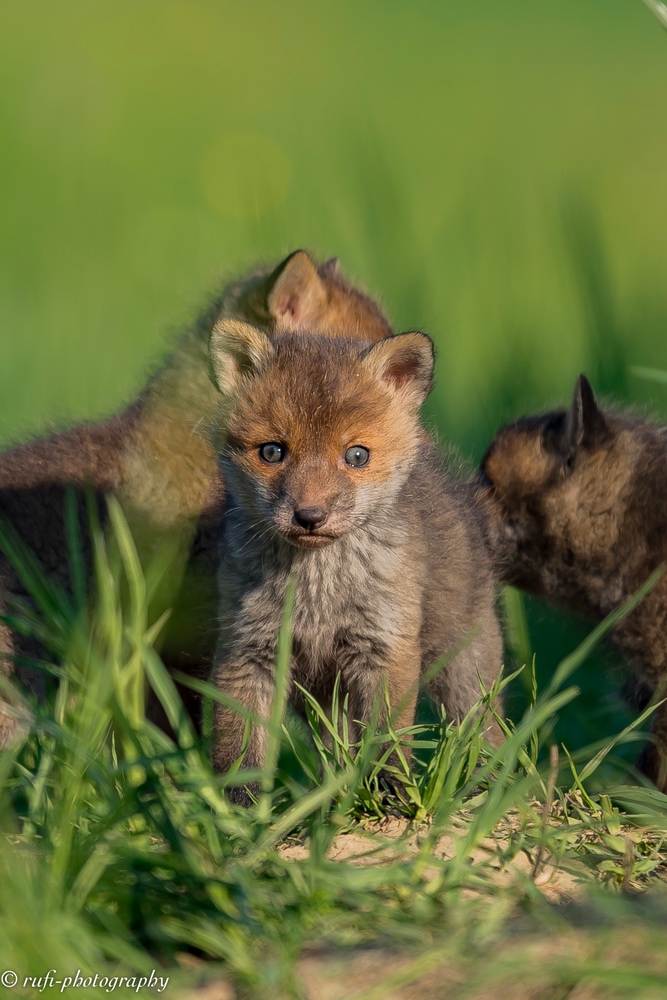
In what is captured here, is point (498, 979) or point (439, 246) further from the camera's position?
point (439, 246)

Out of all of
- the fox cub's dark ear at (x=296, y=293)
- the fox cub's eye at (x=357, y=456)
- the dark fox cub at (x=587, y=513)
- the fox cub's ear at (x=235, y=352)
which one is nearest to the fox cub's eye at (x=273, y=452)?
the fox cub's eye at (x=357, y=456)

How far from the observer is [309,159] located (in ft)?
21.7

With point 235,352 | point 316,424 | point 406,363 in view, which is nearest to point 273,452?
point 316,424

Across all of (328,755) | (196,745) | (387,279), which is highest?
(387,279)

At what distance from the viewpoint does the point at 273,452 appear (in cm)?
324

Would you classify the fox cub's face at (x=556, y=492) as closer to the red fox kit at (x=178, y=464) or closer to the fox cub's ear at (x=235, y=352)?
the red fox kit at (x=178, y=464)

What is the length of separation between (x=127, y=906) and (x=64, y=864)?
139mm

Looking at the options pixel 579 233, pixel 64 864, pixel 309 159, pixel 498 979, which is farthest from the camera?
pixel 309 159

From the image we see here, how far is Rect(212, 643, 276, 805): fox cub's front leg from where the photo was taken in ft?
10.7

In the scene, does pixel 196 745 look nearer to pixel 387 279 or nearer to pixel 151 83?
pixel 387 279

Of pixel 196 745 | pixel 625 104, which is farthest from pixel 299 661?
pixel 625 104

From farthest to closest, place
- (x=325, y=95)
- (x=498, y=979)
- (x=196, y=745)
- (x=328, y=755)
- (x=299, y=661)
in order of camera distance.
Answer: (x=325, y=95)
(x=299, y=661)
(x=328, y=755)
(x=196, y=745)
(x=498, y=979)

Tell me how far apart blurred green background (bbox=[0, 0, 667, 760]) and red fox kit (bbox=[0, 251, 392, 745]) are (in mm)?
442

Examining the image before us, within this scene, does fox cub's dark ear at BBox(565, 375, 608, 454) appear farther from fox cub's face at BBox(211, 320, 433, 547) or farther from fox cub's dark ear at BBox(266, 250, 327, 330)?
fox cub's face at BBox(211, 320, 433, 547)
